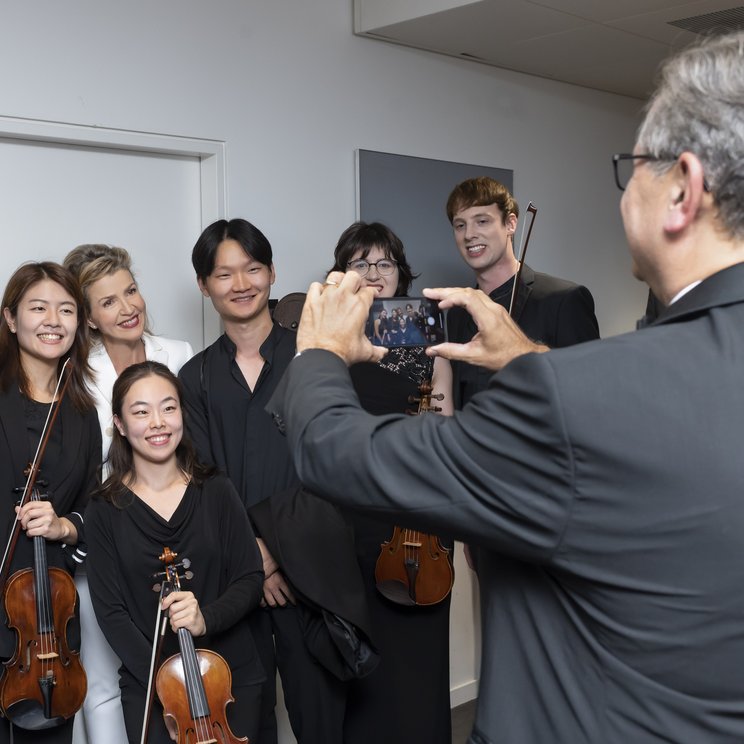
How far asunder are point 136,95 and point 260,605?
5.65 ft

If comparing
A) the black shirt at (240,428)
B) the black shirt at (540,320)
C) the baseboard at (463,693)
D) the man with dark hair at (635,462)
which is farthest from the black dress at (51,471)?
the baseboard at (463,693)

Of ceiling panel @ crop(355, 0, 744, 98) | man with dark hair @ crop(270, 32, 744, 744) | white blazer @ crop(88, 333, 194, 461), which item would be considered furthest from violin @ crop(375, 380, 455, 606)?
ceiling panel @ crop(355, 0, 744, 98)

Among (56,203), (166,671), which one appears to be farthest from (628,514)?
(56,203)

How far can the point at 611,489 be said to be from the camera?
854 mm

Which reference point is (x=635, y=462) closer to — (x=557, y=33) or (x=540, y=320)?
(x=540, y=320)

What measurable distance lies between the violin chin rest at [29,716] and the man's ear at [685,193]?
78.5 inches

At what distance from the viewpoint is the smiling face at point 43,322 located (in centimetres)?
256

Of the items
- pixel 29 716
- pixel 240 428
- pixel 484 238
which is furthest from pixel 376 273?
pixel 29 716

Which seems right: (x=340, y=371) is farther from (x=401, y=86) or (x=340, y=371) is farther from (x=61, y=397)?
(x=401, y=86)

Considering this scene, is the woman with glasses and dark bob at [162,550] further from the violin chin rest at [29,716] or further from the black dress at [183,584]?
the violin chin rest at [29,716]

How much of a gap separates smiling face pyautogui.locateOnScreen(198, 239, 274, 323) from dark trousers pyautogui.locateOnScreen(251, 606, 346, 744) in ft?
2.86

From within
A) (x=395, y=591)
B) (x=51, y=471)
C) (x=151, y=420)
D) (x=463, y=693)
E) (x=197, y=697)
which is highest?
(x=151, y=420)

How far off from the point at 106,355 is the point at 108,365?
5 centimetres

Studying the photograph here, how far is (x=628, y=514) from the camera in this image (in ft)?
2.83
